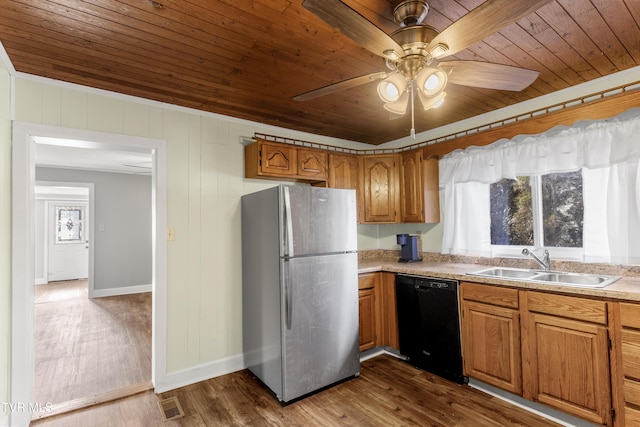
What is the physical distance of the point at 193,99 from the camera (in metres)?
2.62

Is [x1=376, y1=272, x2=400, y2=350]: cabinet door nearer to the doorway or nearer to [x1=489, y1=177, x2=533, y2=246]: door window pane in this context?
[x1=489, y1=177, x2=533, y2=246]: door window pane

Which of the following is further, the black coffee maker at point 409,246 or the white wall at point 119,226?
the white wall at point 119,226

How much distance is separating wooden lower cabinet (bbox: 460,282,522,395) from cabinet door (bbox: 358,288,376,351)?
0.85 metres

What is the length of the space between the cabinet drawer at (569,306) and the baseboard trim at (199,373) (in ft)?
7.93

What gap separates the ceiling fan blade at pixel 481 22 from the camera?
3.50ft

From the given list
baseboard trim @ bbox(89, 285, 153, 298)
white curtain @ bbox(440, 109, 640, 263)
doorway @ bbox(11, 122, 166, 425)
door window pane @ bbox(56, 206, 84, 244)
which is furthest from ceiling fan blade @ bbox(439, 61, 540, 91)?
door window pane @ bbox(56, 206, 84, 244)

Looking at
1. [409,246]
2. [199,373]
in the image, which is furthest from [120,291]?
[409,246]

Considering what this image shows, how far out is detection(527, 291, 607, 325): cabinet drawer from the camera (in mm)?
1904

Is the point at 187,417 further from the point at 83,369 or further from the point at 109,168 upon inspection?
the point at 109,168

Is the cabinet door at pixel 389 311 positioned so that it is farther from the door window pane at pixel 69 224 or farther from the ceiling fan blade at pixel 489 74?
the door window pane at pixel 69 224

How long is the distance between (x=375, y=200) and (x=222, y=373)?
89.2 inches

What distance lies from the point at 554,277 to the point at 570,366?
0.71 metres

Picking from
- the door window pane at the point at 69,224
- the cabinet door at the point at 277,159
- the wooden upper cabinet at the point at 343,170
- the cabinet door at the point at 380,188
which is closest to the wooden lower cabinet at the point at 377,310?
the cabinet door at the point at 380,188

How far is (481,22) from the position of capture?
119cm
